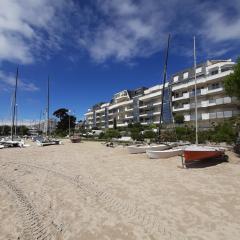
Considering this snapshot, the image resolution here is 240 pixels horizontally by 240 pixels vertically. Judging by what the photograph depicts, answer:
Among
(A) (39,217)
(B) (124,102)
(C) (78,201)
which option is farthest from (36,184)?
(B) (124,102)

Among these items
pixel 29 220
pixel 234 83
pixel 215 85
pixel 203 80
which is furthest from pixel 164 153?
pixel 203 80

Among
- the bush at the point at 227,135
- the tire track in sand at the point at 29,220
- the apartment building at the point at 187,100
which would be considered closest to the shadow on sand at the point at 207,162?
the bush at the point at 227,135

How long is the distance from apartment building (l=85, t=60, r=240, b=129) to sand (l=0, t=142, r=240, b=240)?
64.7 ft

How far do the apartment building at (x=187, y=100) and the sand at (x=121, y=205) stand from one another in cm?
1971

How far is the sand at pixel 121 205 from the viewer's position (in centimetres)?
780

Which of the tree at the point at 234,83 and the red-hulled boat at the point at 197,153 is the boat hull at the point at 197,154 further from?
the tree at the point at 234,83

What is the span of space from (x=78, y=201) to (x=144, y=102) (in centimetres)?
7690

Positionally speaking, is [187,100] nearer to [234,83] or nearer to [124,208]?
[234,83]

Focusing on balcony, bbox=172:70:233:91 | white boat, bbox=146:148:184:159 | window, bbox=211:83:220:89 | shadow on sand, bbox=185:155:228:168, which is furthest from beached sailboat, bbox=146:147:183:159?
→ window, bbox=211:83:220:89

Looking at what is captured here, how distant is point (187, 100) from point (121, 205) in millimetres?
56702

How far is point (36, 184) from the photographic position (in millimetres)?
13898

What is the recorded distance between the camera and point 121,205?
33.6ft

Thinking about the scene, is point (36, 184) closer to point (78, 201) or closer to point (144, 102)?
point (78, 201)

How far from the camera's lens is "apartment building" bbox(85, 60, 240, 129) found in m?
52.9
